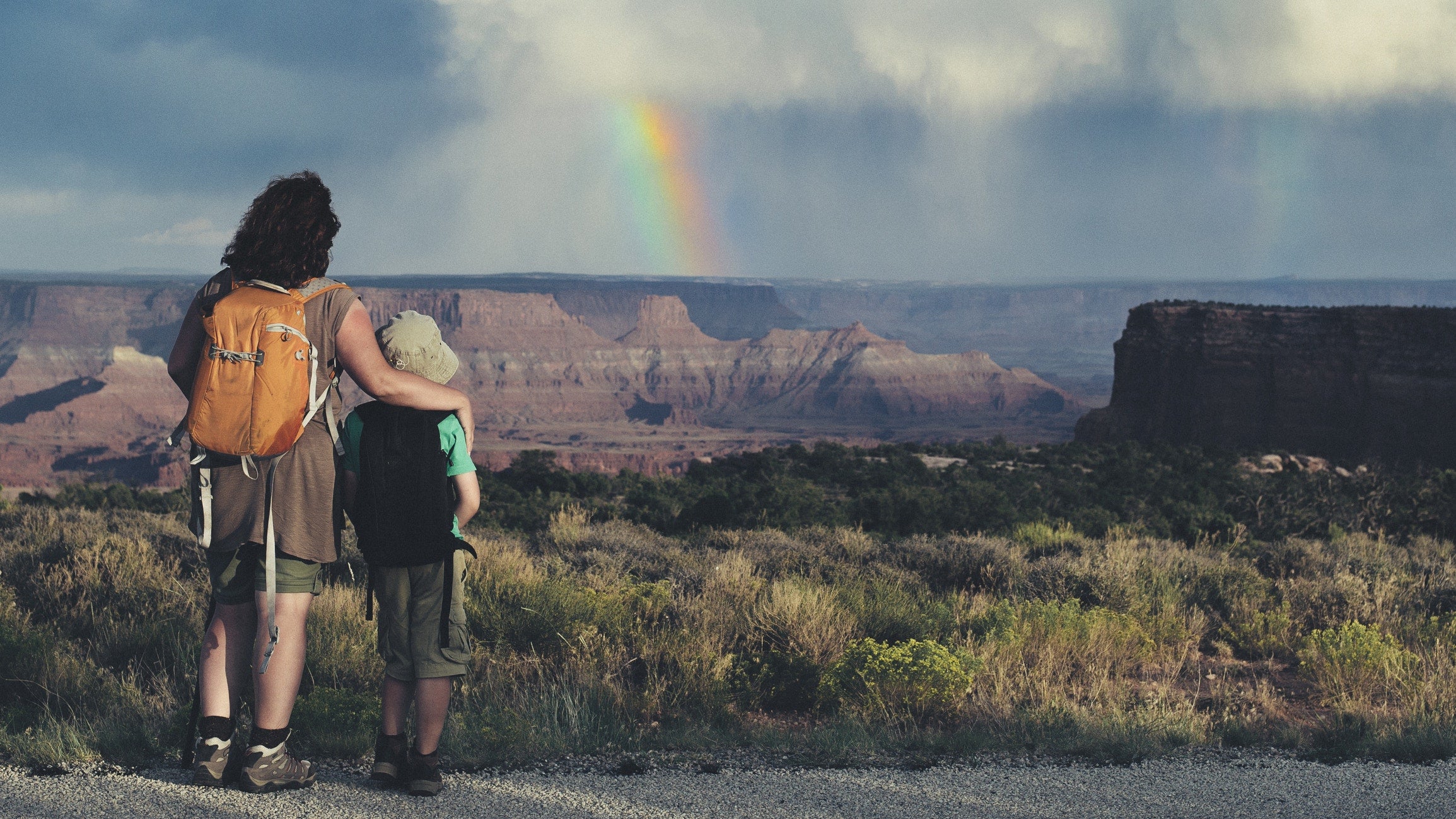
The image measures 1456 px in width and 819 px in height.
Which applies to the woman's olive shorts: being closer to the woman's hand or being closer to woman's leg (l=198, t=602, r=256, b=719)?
woman's leg (l=198, t=602, r=256, b=719)

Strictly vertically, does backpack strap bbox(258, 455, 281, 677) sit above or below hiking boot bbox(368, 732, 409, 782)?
above

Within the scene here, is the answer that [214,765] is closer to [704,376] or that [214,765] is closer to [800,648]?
[800,648]

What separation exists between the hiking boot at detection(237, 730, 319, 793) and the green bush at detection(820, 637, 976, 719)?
243 cm

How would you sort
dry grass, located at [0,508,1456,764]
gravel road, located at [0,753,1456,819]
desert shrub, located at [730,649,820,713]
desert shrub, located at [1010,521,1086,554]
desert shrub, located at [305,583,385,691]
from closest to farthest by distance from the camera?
1. gravel road, located at [0,753,1456,819]
2. dry grass, located at [0,508,1456,764]
3. desert shrub, located at [305,583,385,691]
4. desert shrub, located at [730,649,820,713]
5. desert shrub, located at [1010,521,1086,554]

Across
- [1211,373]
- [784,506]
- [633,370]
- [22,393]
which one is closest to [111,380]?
[22,393]

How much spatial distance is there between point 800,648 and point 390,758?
2710 mm

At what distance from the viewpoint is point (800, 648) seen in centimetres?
585

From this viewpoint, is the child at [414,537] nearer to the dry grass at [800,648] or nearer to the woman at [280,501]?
the woman at [280,501]

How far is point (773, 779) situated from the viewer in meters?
3.72

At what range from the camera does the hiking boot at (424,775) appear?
11.4 feet

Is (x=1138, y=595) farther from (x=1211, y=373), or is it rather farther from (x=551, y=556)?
(x=1211, y=373)

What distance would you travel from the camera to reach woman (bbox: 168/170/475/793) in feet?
11.2

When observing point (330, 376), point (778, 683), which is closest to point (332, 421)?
point (330, 376)

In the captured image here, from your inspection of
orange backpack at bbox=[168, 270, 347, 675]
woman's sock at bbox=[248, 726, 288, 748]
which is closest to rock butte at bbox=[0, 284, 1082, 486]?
woman's sock at bbox=[248, 726, 288, 748]
